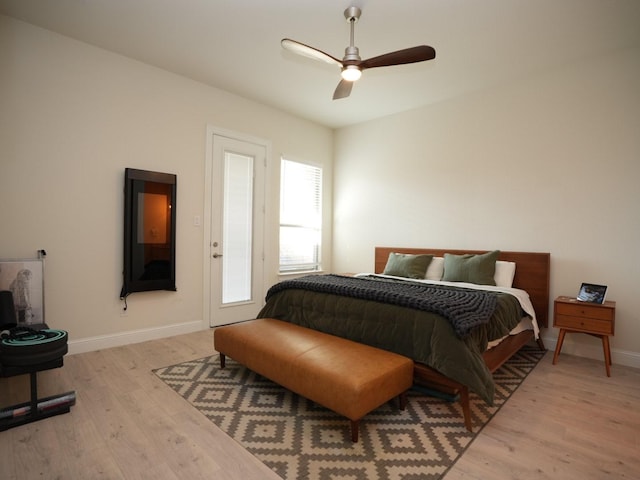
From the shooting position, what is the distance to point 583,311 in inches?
117

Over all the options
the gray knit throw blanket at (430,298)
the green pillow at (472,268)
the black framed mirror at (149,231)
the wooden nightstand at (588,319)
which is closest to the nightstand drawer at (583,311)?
the wooden nightstand at (588,319)

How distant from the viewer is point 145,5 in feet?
8.55

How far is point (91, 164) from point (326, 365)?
2.86m

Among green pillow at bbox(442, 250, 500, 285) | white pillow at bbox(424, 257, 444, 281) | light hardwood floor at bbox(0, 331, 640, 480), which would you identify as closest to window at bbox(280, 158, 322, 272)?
white pillow at bbox(424, 257, 444, 281)

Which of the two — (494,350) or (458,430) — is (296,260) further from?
(458,430)

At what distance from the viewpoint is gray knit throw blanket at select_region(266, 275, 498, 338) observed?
7.12 ft

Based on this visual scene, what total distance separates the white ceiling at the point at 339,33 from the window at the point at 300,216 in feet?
4.73

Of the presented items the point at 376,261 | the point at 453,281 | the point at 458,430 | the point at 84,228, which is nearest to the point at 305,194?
the point at 376,261

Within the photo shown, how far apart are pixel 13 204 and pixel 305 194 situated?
11.0 ft

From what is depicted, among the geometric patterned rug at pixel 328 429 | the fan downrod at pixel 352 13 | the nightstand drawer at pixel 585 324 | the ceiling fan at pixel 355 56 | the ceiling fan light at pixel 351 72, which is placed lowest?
the geometric patterned rug at pixel 328 429

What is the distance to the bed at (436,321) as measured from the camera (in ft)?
6.81

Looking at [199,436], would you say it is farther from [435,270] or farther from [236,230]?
[435,270]

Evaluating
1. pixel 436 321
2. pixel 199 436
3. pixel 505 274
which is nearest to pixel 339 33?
pixel 436 321

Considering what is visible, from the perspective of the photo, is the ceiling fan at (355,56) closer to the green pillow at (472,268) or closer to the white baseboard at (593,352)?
the green pillow at (472,268)
